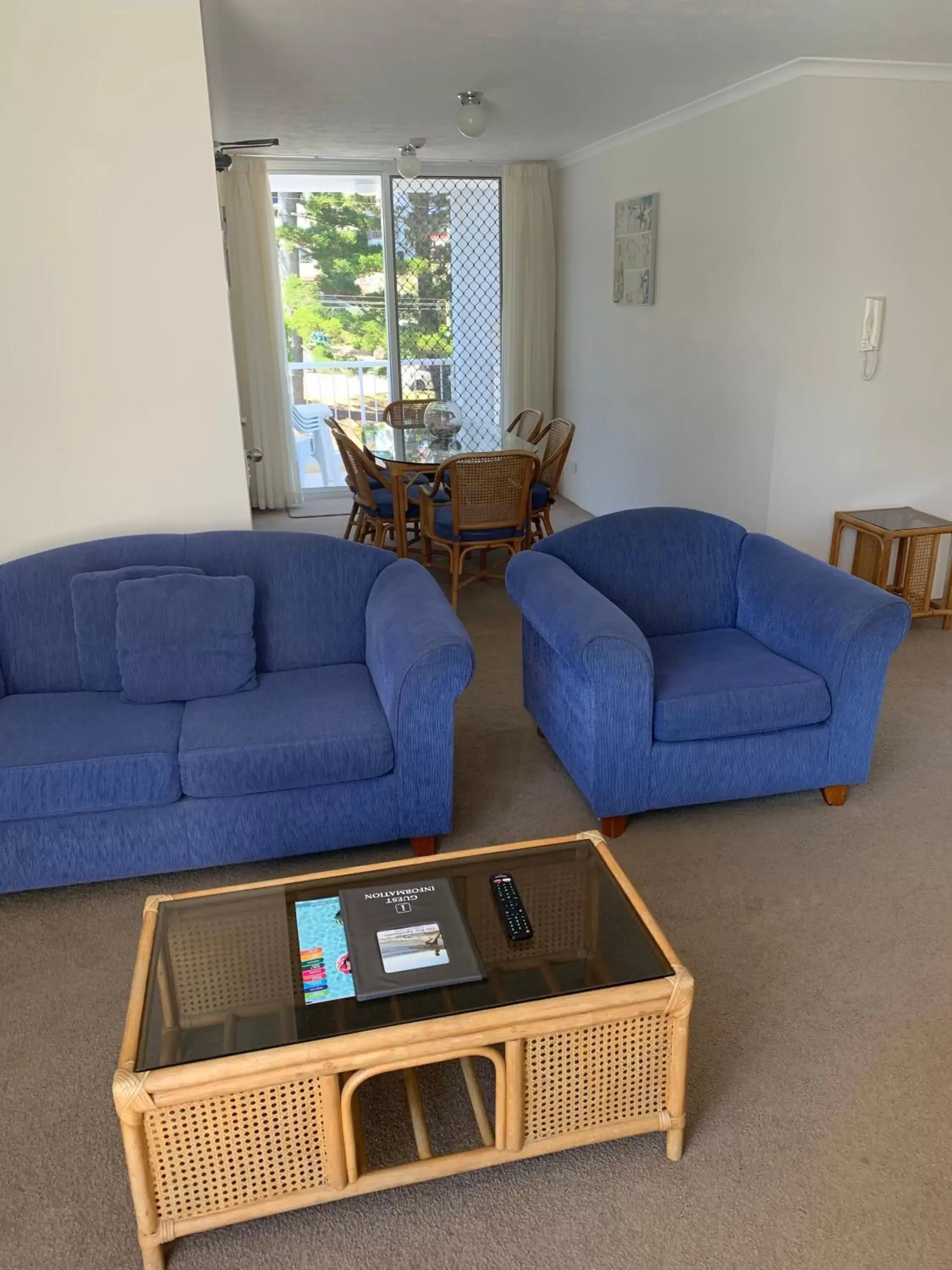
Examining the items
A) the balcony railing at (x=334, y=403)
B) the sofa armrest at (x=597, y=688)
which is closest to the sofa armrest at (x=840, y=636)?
the sofa armrest at (x=597, y=688)

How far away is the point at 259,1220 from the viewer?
1.62 meters

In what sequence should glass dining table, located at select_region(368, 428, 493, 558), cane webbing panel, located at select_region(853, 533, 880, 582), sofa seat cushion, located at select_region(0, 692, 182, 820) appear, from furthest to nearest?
glass dining table, located at select_region(368, 428, 493, 558), cane webbing panel, located at select_region(853, 533, 880, 582), sofa seat cushion, located at select_region(0, 692, 182, 820)

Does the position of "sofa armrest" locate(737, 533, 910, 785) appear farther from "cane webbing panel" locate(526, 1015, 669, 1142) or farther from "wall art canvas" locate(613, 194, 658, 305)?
"wall art canvas" locate(613, 194, 658, 305)

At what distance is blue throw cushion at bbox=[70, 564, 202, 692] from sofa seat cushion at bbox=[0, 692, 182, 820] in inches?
9.1

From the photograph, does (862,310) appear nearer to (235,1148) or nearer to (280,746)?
(280,746)

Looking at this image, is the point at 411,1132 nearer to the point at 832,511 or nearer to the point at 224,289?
the point at 224,289

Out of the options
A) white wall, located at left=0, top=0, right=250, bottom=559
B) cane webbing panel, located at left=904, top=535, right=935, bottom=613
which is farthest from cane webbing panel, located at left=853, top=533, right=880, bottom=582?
white wall, located at left=0, top=0, right=250, bottom=559

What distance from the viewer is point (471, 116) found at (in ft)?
13.8

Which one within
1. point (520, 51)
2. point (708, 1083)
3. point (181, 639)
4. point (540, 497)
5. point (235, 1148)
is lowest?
point (708, 1083)

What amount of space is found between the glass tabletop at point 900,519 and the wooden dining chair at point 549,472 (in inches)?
57.0

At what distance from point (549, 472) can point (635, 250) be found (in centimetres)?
138

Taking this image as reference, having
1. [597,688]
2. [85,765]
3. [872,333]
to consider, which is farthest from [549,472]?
[85,765]

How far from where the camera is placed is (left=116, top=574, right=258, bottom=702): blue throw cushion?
104 inches

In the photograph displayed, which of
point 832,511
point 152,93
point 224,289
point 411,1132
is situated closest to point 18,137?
point 152,93
